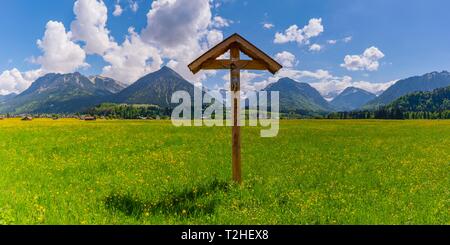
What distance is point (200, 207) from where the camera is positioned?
28.6 feet

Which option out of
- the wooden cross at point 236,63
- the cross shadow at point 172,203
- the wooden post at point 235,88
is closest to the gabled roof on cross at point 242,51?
the wooden cross at point 236,63

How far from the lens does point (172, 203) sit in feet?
30.0

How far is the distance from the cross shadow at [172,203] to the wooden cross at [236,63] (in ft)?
5.02

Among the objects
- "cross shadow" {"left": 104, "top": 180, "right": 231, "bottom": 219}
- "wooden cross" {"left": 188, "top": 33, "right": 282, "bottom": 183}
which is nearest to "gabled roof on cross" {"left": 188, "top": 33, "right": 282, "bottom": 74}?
"wooden cross" {"left": 188, "top": 33, "right": 282, "bottom": 183}

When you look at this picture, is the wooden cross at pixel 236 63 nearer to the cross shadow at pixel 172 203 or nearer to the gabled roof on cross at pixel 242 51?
the gabled roof on cross at pixel 242 51

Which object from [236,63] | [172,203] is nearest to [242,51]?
[236,63]

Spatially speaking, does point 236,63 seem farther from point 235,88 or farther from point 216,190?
point 216,190

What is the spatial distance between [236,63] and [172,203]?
4794 millimetres

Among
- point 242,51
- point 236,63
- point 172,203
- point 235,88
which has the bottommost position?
point 172,203

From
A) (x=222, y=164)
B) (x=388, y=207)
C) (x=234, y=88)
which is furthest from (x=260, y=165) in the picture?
(x=388, y=207)

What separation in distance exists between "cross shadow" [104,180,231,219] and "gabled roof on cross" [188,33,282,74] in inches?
152

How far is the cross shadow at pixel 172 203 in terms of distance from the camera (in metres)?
8.41

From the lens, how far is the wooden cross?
10250mm
